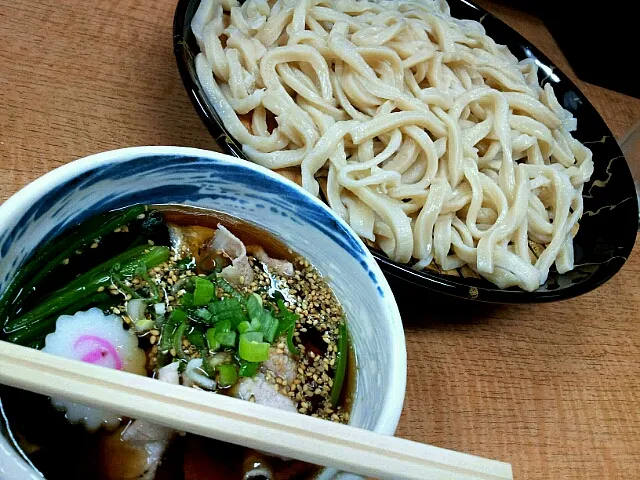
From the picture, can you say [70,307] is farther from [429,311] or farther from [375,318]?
[429,311]

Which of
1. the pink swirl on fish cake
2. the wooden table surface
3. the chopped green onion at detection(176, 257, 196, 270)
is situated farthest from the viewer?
the wooden table surface

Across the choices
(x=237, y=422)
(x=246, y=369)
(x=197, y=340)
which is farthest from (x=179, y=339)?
(x=237, y=422)

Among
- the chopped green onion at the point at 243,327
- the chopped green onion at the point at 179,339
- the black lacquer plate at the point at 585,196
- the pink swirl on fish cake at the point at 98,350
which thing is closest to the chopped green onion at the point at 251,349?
the chopped green onion at the point at 243,327

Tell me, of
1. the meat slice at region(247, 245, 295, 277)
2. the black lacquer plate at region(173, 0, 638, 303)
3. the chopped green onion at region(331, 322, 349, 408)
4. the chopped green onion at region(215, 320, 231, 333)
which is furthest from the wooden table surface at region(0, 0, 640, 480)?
the chopped green onion at region(215, 320, 231, 333)

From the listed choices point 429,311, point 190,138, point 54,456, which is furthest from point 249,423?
point 190,138

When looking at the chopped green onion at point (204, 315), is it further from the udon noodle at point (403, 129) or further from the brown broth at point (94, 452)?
the udon noodle at point (403, 129)

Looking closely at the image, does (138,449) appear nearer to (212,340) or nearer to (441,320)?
(212,340)

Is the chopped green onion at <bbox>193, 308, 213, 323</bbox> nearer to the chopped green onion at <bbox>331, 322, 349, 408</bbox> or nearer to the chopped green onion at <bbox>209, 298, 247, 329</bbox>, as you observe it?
the chopped green onion at <bbox>209, 298, 247, 329</bbox>
